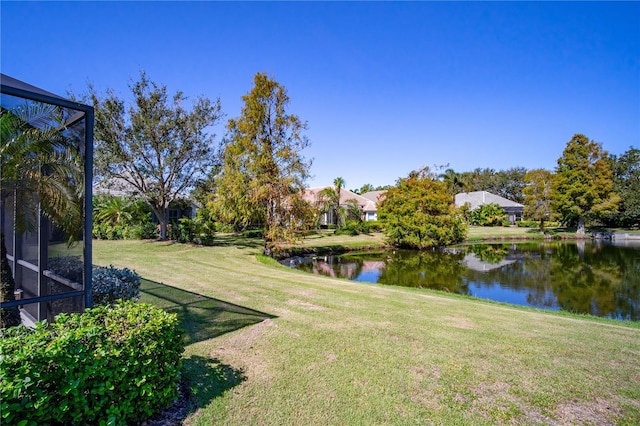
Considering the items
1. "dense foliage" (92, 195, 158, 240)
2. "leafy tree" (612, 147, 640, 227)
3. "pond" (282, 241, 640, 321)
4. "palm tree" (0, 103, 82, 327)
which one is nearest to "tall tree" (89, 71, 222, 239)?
"dense foliage" (92, 195, 158, 240)

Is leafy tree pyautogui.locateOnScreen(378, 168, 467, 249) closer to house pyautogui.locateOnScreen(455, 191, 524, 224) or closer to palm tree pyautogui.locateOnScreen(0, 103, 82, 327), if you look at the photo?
palm tree pyautogui.locateOnScreen(0, 103, 82, 327)

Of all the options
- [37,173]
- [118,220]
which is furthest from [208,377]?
[118,220]

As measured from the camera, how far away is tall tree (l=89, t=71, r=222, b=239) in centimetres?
1806

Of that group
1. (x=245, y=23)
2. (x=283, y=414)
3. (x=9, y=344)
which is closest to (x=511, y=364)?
(x=283, y=414)

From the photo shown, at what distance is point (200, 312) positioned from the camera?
21.2 ft

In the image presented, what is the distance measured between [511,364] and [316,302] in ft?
13.1

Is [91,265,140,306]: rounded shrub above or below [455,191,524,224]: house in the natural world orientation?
below

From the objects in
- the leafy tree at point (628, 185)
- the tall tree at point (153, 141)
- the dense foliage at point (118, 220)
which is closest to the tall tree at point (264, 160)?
the tall tree at point (153, 141)

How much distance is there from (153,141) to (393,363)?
60.3 ft

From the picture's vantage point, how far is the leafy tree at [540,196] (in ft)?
131

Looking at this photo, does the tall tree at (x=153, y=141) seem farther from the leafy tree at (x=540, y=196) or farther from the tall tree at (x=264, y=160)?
the leafy tree at (x=540, y=196)

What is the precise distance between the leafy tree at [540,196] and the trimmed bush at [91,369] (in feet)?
150

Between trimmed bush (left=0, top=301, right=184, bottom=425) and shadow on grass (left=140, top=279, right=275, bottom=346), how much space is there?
1804 mm

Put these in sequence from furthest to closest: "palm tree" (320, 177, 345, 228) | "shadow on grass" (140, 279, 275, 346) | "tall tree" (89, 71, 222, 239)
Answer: "palm tree" (320, 177, 345, 228)
"tall tree" (89, 71, 222, 239)
"shadow on grass" (140, 279, 275, 346)
